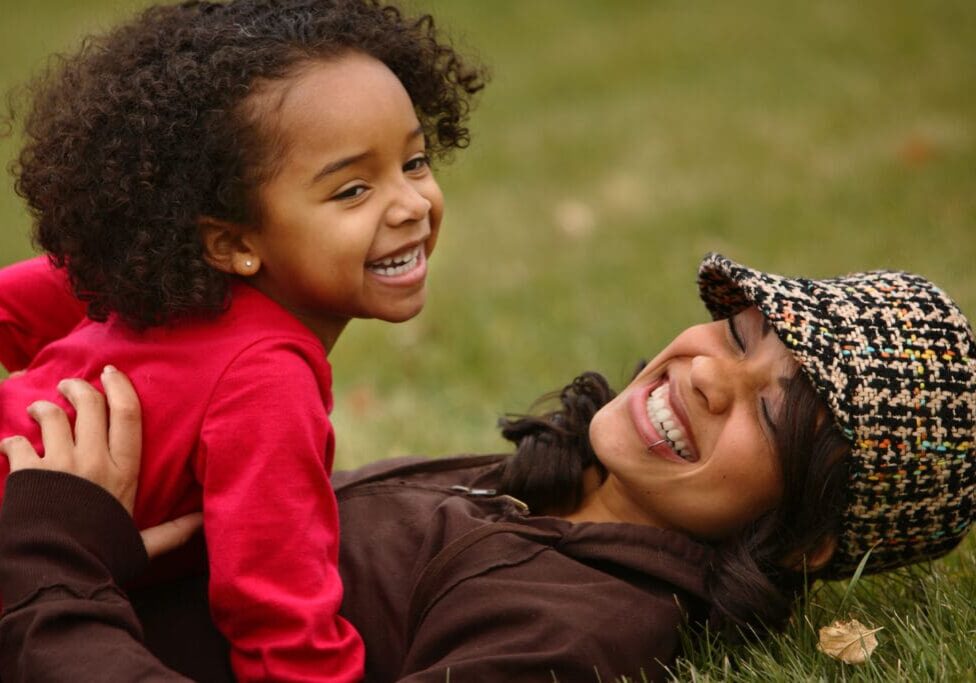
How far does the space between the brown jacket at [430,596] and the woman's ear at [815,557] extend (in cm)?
19

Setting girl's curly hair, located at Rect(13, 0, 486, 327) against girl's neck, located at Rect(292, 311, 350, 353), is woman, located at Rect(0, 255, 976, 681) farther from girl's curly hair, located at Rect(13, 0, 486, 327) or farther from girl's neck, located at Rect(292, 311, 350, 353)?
girl's neck, located at Rect(292, 311, 350, 353)

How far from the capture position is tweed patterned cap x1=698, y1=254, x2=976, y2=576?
2592 millimetres

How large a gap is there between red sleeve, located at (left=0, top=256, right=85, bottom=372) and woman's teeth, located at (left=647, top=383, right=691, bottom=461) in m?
1.38

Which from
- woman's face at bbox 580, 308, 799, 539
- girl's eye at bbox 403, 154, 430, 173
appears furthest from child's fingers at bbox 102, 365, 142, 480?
woman's face at bbox 580, 308, 799, 539

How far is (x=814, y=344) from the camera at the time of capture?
2623mm

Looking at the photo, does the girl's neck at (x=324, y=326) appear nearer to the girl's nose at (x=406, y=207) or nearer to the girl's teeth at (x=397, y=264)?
the girl's teeth at (x=397, y=264)

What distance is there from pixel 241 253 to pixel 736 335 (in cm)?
109

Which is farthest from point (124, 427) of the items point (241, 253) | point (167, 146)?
point (167, 146)

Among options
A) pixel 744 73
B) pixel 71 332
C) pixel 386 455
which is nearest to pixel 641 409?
pixel 71 332

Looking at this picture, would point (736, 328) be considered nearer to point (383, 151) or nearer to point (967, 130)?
point (383, 151)

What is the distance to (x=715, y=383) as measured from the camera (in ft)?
9.05

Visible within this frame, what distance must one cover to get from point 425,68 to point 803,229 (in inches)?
161

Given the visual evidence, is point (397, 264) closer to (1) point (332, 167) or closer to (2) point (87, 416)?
(1) point (332, 167)

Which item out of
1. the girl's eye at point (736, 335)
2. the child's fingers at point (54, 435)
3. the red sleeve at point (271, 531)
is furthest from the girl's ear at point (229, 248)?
the girl's eye at point (736, 335)
